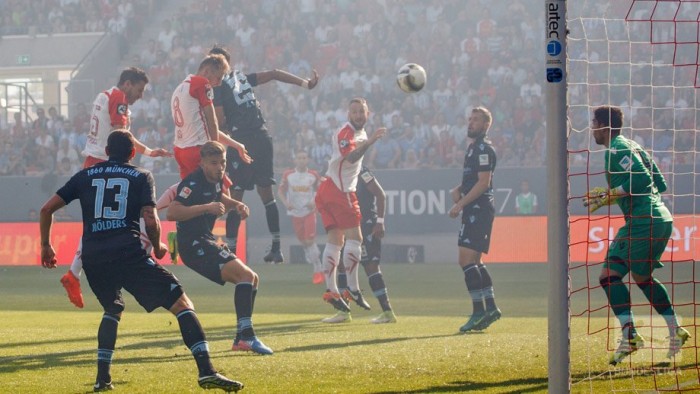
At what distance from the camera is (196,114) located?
11.2 metres

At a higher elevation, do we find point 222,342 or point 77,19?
point 77,19

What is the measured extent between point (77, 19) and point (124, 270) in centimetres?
2846

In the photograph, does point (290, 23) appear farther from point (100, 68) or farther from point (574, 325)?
point (574, 325)

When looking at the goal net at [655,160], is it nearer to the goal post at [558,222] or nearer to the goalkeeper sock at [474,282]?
the goalkeeper sock at [474,282]

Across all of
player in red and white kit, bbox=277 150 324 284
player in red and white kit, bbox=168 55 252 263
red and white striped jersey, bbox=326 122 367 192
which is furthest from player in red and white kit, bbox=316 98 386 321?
player in red and white kit, bbox=277 150 324 284

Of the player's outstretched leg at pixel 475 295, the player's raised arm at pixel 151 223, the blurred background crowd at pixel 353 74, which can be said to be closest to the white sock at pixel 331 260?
the player's outstretched leg at pixel 475 295

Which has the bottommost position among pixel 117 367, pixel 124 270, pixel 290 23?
pixel 117 367

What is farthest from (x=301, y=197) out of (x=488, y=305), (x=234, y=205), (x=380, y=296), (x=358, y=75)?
(x=234, y=205)

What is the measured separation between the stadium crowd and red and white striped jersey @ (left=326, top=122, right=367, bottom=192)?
12.6m

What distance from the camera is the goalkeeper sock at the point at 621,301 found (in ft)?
29.4

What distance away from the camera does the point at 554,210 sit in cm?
632

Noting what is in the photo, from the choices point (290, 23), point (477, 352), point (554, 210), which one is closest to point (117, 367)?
point (477, 352)

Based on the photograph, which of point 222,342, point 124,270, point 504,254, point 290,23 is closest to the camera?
point 124,270

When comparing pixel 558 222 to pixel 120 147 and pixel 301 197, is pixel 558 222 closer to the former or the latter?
pixel 120 147
